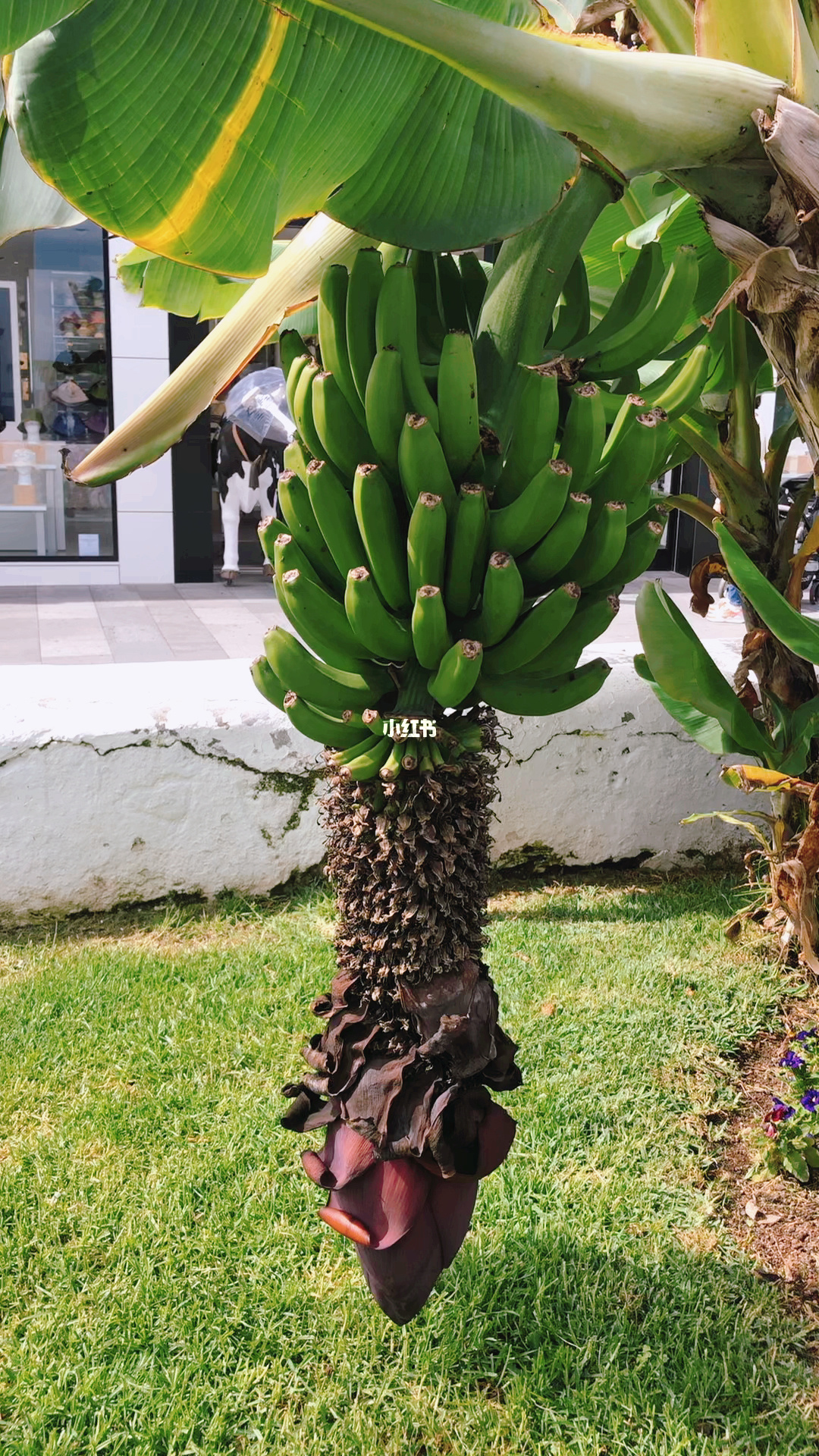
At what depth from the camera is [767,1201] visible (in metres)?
2.70

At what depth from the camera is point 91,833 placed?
3.95 m

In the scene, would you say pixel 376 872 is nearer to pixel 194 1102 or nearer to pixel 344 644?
pixel 344 644

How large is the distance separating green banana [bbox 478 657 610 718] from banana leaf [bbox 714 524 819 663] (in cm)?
96

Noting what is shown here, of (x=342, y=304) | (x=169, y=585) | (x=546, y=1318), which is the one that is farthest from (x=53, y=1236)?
(x=169, y=585)

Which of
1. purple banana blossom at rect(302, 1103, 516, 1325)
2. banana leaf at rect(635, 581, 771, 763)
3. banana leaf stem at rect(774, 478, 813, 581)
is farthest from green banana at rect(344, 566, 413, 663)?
banana leaf stem at rect(774, 478, 813, 581)

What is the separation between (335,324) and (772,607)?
1.30 m

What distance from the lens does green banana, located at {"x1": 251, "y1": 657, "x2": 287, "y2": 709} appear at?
1372 mm

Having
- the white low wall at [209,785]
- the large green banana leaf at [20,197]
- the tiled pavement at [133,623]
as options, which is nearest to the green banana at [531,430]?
the large green banana leaf at [20,197]

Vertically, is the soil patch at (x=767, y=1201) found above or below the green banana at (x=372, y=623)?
below

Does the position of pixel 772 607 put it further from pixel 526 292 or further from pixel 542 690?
pixel 526 292

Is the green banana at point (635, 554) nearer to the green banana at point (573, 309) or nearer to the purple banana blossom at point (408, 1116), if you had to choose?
the green banana at point (573, 309)

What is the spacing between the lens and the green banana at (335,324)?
47.7 inches

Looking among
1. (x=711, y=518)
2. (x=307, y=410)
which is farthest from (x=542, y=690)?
(x=711, y=518)

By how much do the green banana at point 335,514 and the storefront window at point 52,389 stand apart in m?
9.91
